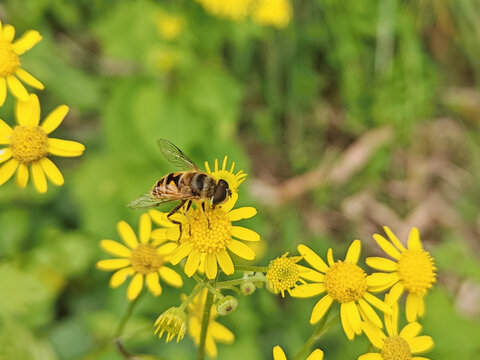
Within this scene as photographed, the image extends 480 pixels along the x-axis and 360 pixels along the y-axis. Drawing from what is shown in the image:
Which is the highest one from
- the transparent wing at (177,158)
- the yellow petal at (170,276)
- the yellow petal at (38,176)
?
the transparent wing at (177,158)

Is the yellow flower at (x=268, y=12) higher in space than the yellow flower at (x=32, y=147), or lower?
higher

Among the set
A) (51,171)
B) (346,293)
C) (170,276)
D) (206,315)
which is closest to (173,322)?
(206,315)

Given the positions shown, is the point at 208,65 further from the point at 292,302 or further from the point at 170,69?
the point at 292,302

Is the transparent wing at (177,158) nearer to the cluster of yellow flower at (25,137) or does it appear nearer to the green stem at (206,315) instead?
the cluster of yellow flower at (25,137)

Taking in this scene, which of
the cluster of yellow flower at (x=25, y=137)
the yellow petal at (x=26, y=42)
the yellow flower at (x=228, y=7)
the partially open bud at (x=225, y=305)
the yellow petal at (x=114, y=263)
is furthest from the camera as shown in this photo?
the yellow flower at (x=228, y=7)

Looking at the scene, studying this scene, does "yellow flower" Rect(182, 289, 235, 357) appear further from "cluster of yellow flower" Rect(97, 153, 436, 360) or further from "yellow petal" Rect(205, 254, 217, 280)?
"yellow petal" Rect(205, 254, 217, 280)

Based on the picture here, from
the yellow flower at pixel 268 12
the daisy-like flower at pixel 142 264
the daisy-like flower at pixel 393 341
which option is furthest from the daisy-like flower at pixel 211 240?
the yellow flower at pixel 268 12

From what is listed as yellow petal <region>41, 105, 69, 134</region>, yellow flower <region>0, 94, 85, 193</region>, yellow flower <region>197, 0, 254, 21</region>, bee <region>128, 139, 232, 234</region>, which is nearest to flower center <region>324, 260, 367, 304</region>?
bee <region>128, 139, 232, 234</region>

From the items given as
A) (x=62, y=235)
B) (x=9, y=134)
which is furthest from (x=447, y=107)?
(x=9, y=134)

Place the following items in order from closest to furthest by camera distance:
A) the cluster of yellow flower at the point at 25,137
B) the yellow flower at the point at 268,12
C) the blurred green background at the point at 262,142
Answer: the cluster of yellow flower at the point at 25,137 < the blurred green background at the point at 262,142 < the yellow flower at the point at 268,12
